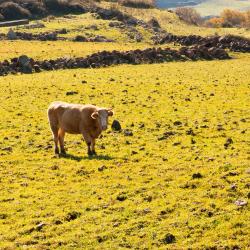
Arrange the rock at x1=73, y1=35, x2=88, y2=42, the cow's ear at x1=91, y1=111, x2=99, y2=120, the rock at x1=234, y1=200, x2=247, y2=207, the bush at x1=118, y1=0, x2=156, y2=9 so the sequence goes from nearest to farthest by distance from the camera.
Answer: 1. the rock at x1=234, y1=200, x2=247, y2=207
2. the cow's ear at x1=91, y1=111, x2=99, y2=120
3. the rock at x1=73, y1=35, x2=88, y2=42
4. the bush at x1=118, y1=0, x2=156, y2=9

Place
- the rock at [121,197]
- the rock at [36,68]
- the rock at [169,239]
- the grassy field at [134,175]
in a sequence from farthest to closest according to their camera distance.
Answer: the rock at [36,68] < the rock at [121,197] < the grassy field at [134,175] < the rock at [169,239]

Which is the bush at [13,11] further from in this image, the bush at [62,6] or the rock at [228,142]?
the rock at [228,142]

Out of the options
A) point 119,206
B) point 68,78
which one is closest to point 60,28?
point 68,78

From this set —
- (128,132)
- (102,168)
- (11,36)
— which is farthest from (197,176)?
(11,36)

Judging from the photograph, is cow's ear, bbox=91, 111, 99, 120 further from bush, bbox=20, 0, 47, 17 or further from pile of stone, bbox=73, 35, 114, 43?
bush, bbox=20, 0, 47, 17

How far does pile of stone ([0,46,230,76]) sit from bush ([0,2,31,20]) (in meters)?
41.9

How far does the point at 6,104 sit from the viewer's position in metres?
33.3

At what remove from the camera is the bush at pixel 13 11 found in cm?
9306

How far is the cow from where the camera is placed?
21109 millimetres

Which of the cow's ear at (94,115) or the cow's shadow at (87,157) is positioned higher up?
the cow's ear at (94,115)

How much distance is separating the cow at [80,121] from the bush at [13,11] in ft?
246

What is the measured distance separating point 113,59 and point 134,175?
37.3 metres

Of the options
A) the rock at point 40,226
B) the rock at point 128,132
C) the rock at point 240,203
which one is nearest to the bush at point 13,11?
the rock at point 128,132

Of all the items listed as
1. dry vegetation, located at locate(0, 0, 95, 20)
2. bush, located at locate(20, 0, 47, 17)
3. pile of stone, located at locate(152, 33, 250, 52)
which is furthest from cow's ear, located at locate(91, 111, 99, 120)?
bush, located at locate(20, 0, 47, 17)
